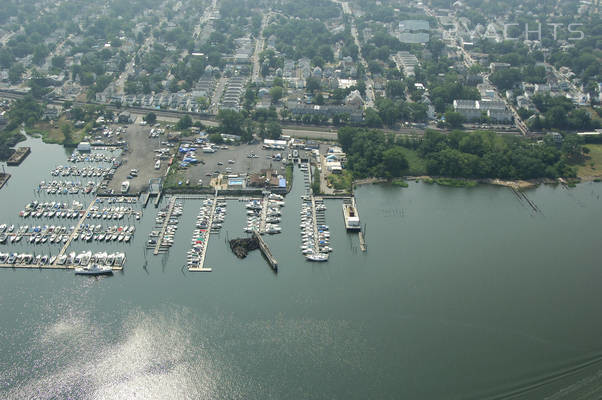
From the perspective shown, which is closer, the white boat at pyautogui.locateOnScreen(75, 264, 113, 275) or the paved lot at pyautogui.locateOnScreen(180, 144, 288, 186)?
the white boat at pyautogui.locateOnScreen(75, 264, 113, 275)

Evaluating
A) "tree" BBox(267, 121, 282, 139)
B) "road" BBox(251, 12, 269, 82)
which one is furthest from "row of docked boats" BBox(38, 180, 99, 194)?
"road" BBox(251, 12, 269, 82)

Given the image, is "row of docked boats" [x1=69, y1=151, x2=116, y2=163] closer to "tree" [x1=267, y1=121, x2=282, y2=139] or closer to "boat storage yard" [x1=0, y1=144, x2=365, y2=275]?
"boat storage yard" [x1=0, y1=144, x2=365, y2=275]

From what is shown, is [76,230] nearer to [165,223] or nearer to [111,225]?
[111,225]

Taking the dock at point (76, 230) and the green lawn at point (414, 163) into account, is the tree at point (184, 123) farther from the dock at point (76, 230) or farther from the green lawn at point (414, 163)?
the green lawn at point (414, 163)

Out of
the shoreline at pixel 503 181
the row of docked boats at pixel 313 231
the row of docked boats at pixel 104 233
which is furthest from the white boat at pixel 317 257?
the row of docked boats at pixel 104 233

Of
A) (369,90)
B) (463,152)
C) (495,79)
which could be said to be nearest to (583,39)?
(495,79)

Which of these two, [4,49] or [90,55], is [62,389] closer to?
[90,55]

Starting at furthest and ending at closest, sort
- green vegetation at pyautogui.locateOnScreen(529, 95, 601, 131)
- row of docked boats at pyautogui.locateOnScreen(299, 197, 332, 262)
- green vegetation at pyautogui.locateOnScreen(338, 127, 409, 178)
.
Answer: green vegetation at pyautogui.locateOnScreen(529, 95, 601, 131) < green vegetation at pyautogui.locateOnScreen(338, 127, 409, 178) < row of docked boats at pyautogui.locateOnScreen(299, 197, 332, 262)
